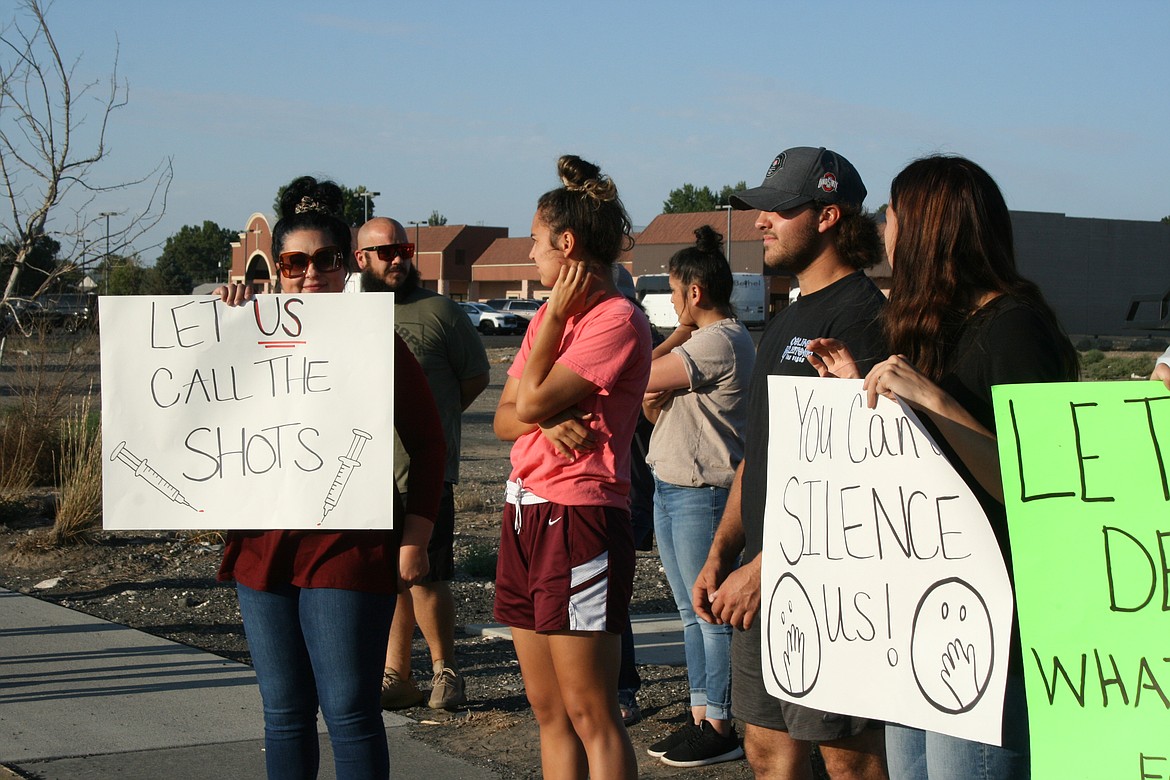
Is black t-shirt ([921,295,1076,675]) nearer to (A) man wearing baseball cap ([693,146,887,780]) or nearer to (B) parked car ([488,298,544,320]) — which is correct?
(A) man wearing baseball cap ([693,146,887,780])

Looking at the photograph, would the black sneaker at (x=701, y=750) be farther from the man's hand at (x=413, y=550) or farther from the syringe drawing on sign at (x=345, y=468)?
the syringe drawing on sign at (x=345, y=468)

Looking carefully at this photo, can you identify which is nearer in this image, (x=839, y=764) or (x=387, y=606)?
(x=839, y=764)

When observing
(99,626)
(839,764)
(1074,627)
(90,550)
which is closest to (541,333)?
(839,764)

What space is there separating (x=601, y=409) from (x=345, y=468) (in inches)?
29.8

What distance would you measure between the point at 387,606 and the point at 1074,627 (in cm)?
Answer: 185

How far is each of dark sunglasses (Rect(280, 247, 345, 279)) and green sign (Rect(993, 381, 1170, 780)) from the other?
6.79 feet

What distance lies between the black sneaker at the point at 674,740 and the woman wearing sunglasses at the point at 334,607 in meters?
1.77

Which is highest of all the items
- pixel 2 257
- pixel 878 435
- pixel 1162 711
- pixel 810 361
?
pixel 2 257

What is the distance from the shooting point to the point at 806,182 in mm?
3230

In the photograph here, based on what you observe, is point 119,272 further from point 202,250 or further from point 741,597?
point 202,250

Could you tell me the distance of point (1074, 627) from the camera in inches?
88.8

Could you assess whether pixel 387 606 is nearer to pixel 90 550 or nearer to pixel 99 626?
Result: pixel 99 626

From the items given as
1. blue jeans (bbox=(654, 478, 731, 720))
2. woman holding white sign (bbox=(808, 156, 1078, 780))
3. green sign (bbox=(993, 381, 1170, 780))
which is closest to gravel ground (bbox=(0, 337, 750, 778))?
blue jeans (bbox=(654, 478, 731, 720))

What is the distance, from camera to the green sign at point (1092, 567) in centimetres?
217
